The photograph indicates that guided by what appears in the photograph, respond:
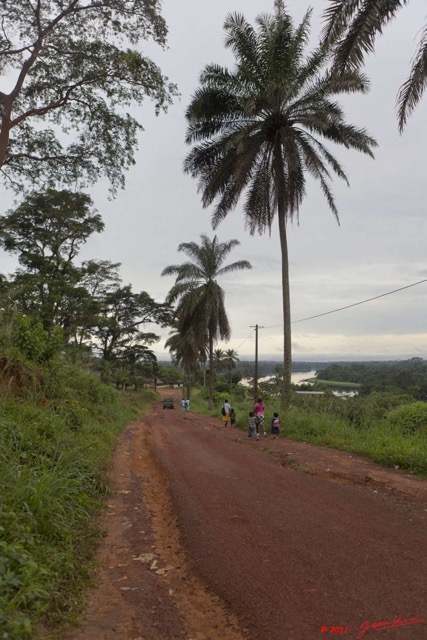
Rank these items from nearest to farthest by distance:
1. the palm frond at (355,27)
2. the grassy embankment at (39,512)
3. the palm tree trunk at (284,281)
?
the grassy embankment at (39,512) → the palm frond at (355,27) → the palm tree trunk at (284,281)

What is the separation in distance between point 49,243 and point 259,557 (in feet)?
75.8

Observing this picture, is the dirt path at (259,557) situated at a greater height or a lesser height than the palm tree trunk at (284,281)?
lesser

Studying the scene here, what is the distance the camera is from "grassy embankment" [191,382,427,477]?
8789 mm

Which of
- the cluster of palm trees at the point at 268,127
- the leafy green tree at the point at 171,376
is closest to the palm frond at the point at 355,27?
the cluster of palm trees at the point at 268,127

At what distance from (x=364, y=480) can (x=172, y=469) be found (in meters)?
3.83

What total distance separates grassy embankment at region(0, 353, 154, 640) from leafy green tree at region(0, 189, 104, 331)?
14.6 meters

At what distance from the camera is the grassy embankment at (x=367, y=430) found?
346 inches

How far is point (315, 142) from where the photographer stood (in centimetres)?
1644

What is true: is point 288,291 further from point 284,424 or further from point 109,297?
point 109,297

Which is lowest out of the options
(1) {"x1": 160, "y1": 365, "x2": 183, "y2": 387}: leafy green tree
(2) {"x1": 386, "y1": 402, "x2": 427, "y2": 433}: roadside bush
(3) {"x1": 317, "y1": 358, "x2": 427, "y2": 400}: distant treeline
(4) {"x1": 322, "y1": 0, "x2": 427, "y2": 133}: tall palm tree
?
A: (1) {"x1": 160, "y1": 365, "x2": 183, "y2": 387}: leafy green tree

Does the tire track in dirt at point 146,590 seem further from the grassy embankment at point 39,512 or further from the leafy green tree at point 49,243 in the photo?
the leafy green tree at point 49,243

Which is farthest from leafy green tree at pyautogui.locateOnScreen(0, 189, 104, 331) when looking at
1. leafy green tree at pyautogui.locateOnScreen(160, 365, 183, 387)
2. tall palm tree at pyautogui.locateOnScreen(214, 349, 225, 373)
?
leafy green tree at pyautogui.locateOnScreen(160, 365, 183, 387)

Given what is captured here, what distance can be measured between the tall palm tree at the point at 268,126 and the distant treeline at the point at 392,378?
912 inches

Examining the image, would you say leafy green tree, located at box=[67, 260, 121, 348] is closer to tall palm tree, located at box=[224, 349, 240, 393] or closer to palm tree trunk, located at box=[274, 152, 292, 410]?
palm tree trunk, located at box=[274, 152, 292, 410]
